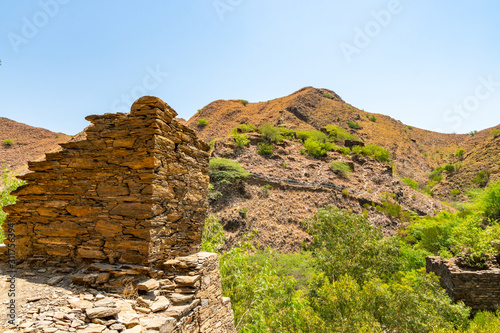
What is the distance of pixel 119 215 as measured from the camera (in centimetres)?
373

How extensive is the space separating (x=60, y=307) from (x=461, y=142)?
74868 millimetres

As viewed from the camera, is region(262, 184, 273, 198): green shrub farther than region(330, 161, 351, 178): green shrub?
No

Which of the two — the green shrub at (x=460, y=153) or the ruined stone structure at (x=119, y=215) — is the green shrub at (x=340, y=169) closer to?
the ruined stone structure at (x=119, y=215)

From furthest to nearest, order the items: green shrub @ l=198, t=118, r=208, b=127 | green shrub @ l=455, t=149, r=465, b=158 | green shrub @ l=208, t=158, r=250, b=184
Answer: green shrub @ l=455, t=149, r=465, b=158 → green shrub @ l=198, t=118, r=208, b=127 → green shrub @ l=208, t=158, r=250, b=184

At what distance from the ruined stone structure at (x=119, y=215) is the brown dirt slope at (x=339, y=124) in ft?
117

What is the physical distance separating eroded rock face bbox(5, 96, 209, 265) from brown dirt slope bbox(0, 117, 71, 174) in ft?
86.5

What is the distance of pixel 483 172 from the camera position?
117 feet

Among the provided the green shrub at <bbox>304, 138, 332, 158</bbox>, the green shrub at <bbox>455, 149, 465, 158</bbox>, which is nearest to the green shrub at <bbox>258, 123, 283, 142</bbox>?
the green shrub at <bbox>304, 138, 332, 158</bbox>

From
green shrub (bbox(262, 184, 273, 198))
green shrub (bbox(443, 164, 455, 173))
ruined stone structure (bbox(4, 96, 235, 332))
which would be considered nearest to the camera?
ruined stone structure (bbox(4, 96, 235, 332))

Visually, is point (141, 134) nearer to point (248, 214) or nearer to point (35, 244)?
point (35, 244)

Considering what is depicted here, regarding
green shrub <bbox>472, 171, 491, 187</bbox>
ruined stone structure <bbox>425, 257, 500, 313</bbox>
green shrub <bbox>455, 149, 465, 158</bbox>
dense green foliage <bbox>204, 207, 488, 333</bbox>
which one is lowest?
ruined stone structure <bbox>425, 257, 500, 313</bbox>

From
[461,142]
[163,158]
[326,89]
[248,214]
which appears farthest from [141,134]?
[461,142]

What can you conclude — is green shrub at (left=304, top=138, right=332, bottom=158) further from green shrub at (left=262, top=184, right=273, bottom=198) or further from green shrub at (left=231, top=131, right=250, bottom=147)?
green shrub at (left=262, top=184, right=273, bottom=198)

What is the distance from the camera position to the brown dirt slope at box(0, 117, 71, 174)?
2572cm
